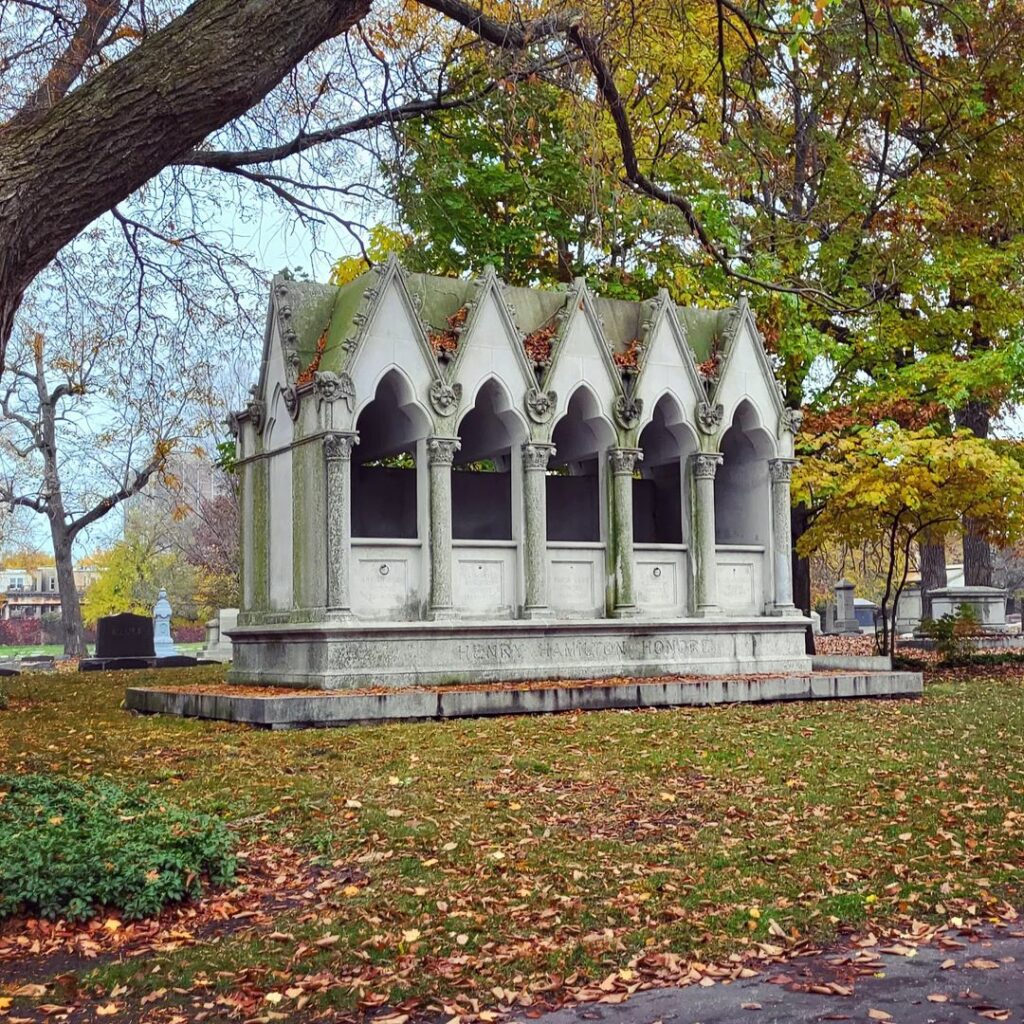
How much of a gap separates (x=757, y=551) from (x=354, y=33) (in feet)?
33.2

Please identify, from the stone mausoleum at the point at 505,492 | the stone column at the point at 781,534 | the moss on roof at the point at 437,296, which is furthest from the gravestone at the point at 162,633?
the stone column at the point at 781,534

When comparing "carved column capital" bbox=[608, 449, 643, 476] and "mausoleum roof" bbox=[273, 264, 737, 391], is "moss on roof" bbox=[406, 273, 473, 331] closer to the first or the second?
"mausoleum roof" bbox=[273, 264, 737, 391]

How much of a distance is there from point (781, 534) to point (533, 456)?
4434 millimetres

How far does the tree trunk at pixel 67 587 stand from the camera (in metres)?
41.2

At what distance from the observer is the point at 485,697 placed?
14.7 m

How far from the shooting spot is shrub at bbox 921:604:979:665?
2598 cm

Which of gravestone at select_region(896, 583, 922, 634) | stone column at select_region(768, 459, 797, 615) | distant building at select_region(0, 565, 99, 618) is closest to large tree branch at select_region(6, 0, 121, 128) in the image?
stone column at select_region(768, 459, 797, 615)

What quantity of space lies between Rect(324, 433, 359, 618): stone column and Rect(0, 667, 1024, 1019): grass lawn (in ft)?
7.21

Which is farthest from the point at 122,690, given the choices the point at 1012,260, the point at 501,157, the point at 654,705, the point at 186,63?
the point at 1012,260

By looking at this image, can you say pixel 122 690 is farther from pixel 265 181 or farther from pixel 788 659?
pixel 788 659

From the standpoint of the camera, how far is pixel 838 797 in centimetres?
979

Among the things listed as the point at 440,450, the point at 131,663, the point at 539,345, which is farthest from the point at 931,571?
the point at 440,450

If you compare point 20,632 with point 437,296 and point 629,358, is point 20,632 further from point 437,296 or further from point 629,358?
point 629,358

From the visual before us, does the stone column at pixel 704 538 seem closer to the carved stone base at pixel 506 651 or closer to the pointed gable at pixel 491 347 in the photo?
the carved stone base at pixel 506 651
